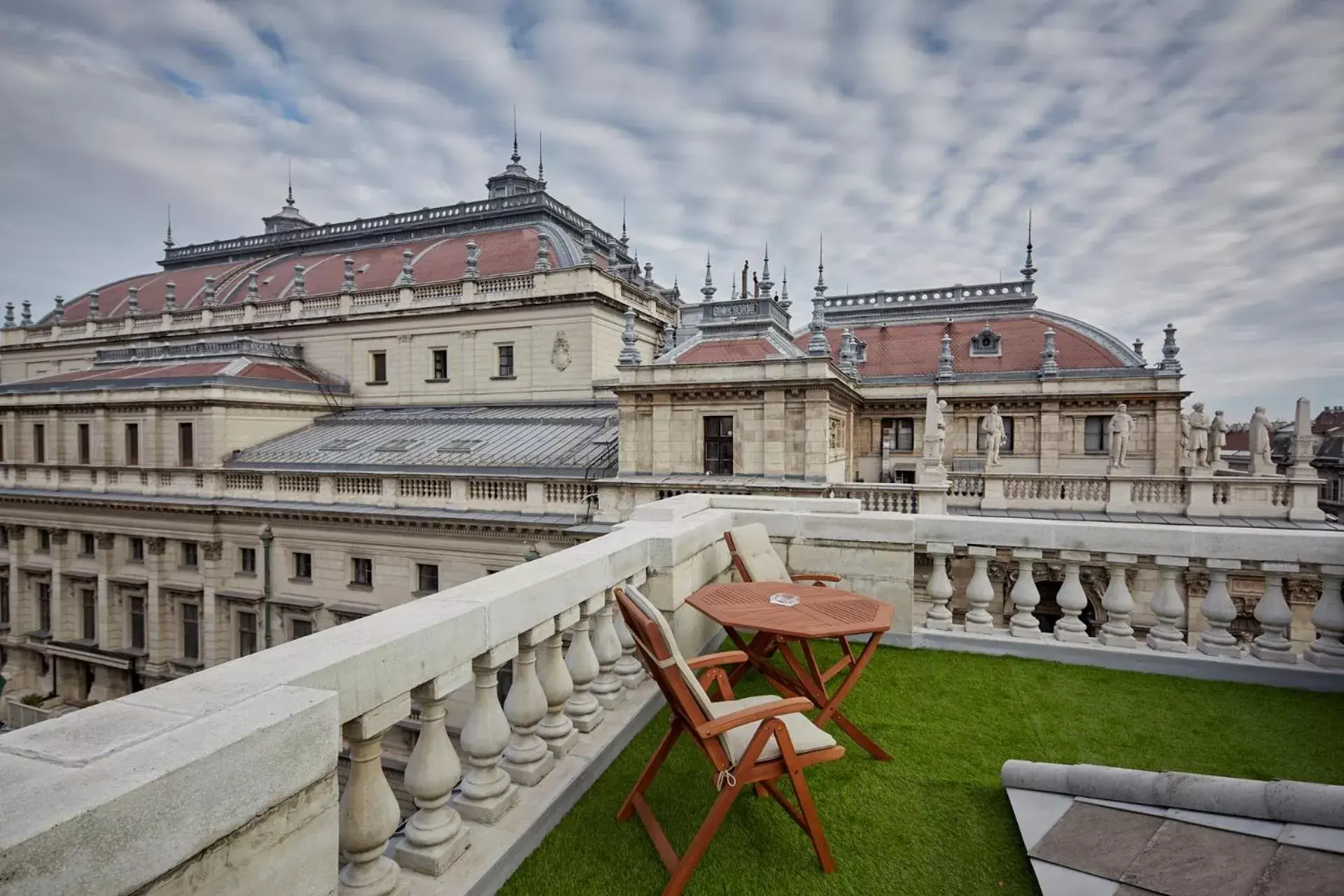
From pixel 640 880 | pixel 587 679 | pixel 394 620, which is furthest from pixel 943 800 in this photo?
pixel 394 620

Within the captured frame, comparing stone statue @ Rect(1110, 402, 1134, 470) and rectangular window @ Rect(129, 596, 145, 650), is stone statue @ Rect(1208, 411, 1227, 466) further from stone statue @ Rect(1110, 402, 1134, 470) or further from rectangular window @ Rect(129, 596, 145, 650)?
rectangular window @ Rect(129, 596, 145, 650)

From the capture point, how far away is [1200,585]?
1627 cm

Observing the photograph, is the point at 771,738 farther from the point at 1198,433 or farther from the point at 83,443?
the point at 83,443

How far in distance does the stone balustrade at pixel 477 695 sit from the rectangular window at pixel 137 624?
25540mm

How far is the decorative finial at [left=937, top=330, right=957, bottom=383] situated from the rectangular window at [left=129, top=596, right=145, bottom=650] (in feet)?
102

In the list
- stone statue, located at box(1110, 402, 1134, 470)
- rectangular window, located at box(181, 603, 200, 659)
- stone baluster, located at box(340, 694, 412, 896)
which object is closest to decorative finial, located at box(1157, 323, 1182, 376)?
stone statue, located at box(1110, 402, 1134, 470)

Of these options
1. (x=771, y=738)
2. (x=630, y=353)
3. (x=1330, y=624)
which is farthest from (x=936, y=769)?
(x=630, y=353)

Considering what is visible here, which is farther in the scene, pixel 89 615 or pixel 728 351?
pixel 89 615

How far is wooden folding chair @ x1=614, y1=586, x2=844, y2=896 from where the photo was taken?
121 inches

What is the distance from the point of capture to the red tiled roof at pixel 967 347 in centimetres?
2644

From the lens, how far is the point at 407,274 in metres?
27.9

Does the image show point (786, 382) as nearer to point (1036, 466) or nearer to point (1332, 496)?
point (1036, 466)

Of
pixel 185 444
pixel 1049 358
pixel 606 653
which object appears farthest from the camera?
pixel 1049 358

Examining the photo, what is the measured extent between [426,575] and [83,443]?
1858 cm
